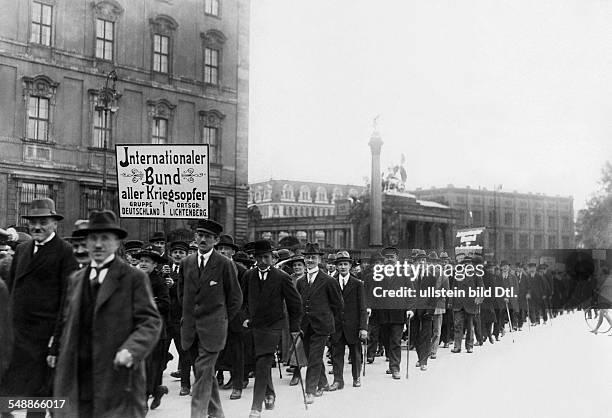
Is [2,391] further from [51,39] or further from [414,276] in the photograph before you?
[51,39]

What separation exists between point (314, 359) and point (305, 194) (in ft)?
345

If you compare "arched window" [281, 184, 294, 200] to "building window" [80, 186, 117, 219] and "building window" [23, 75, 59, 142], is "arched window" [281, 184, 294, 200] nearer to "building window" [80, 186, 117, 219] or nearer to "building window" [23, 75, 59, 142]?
"building window" [80, 186, 117, 219]

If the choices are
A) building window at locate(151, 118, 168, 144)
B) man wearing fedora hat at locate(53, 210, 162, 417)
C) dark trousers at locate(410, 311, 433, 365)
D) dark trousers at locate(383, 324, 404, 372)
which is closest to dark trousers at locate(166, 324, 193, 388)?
dark trousers at locate(383, 324, 404, 372)

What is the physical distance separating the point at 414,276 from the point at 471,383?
9.78 feet

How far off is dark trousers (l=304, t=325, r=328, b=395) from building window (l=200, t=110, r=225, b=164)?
80.7 ft

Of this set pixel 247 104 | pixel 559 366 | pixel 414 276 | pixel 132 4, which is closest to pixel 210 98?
pixel 247 104

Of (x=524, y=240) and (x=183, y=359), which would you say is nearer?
(x=183, y=359)

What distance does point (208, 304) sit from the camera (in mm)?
8016

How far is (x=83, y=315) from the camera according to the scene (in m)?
5.32

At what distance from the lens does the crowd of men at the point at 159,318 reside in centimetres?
525

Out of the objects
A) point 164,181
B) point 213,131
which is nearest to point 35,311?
point 164,181

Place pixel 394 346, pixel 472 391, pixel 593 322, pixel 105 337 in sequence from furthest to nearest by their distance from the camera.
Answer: pixel 593 322
pixel 394 346
pixel 472 391
pixel 105 337

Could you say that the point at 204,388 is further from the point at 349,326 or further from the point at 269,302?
the point at 349,326

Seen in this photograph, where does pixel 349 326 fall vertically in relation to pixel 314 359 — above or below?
above
